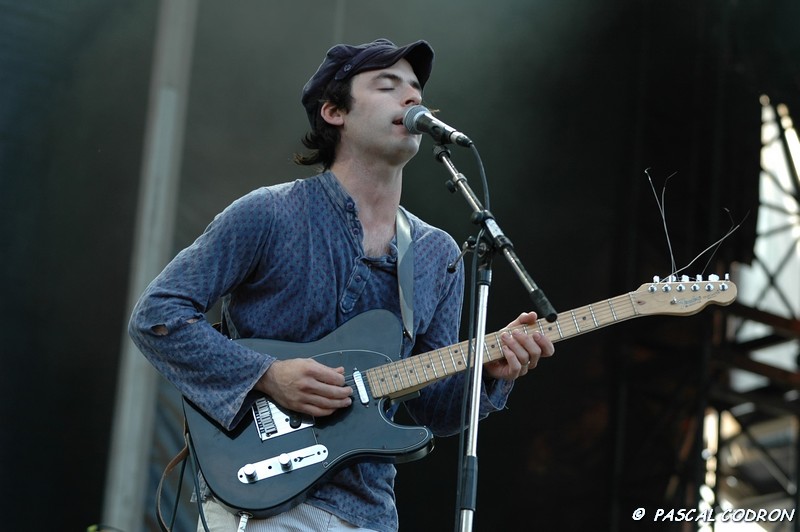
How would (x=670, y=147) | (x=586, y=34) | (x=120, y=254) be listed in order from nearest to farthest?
(x=120, y=254), (x=586, y=34), (x=670, y=147)

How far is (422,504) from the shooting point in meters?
5.18

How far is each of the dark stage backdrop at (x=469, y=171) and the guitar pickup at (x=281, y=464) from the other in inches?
72.8

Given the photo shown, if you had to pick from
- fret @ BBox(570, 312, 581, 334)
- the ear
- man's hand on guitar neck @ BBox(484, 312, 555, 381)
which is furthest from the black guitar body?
the ear

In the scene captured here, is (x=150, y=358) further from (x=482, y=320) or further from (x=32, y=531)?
(x=32, y=531)

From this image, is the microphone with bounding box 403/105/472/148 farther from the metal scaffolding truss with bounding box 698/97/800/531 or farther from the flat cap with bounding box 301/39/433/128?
the metal scaffolding truss with bounding box 698/97/800/531

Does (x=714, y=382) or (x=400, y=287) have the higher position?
(x=714, y=382)

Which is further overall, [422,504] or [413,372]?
[422,504]

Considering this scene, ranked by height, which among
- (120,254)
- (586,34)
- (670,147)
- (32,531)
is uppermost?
(586,34)

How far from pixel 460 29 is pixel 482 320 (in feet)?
12.0

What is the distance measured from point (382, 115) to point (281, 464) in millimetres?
1092

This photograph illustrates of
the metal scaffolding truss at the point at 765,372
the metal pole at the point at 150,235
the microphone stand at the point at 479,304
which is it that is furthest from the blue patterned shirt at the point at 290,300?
the metal scaffolding truss at the point at 765,372

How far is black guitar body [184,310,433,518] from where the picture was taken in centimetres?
257

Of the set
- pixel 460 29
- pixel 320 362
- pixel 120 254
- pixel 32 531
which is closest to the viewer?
pixel 320 362

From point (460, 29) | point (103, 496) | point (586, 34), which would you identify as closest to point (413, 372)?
point (103, 496)
